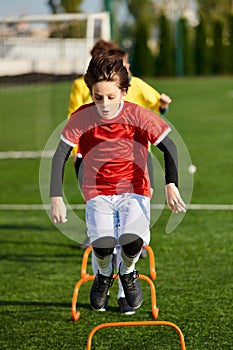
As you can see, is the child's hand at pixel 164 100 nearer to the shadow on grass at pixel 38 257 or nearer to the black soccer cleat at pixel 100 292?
the shadow on grass at pixel 38 257

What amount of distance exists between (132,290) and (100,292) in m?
0.22

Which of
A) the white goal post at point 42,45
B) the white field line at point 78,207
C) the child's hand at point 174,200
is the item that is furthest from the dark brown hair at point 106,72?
the white goal post at point 42,45

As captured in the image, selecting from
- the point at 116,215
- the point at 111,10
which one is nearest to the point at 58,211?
the point at 116,215

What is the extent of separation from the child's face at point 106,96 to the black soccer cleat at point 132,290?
1.15 meters

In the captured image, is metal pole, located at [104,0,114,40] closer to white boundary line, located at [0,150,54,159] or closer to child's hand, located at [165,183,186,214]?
white boundary line, located at [0,150,54,159]

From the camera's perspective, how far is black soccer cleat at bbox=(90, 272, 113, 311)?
18.0 ft

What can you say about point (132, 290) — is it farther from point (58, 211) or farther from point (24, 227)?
point (24, 227)

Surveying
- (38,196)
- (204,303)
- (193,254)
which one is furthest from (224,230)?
(38,196)

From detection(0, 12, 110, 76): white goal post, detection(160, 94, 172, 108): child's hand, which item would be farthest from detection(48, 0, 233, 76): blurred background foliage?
detection(160, 94, 172, 108): child's hand

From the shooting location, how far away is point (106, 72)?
5.07 m

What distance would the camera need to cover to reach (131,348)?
5.63m

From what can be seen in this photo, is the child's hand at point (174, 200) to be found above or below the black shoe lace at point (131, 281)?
above

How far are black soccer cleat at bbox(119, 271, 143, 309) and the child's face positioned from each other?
1.15 meters

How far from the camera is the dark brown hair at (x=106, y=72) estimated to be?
505 centimetres
